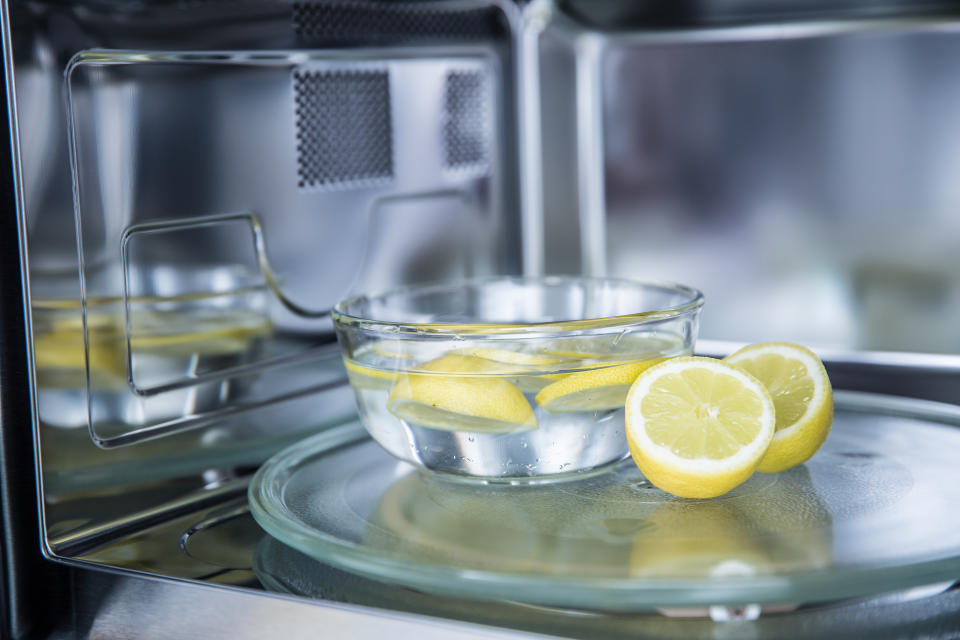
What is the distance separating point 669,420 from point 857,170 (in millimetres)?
397

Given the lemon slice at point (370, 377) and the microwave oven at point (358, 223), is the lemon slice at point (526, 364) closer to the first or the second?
the lemon slice at point (370, 377)

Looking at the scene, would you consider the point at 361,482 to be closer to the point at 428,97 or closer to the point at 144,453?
the point at 144,453

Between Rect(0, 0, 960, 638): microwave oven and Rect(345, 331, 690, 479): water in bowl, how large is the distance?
0.42ft

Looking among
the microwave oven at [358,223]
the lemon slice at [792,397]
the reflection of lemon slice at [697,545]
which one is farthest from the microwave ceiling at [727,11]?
the reflection of lemon slice at [697,545]

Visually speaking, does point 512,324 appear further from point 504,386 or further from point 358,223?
point 358,223

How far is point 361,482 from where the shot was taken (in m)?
0.73

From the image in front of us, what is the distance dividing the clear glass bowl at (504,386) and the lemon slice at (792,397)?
7 cm

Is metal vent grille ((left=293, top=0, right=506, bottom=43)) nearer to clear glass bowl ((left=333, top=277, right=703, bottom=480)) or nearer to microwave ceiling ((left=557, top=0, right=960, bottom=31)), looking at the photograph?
microwave ceiling ((left=557, top=0, right=960, bottom=31))

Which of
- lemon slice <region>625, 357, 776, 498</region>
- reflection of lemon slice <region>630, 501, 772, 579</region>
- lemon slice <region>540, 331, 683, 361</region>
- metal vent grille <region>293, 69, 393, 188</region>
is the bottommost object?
reflection of lemon slice <region>630, 501, 772, 579</region>

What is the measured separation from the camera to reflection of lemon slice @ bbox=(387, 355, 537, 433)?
2.27 feet

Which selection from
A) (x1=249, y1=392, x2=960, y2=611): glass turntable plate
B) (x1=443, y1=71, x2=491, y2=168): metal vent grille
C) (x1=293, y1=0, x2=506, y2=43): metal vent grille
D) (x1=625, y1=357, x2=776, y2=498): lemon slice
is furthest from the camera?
(x1=443, y1=71, x2=491, y2=168): metal vent grille

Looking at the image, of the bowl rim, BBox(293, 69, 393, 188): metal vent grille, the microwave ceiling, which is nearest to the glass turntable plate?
the bowl rim

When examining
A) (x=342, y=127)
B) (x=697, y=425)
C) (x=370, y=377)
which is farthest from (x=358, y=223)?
(x=697, y=425)

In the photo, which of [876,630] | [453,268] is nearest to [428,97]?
[453,268]
